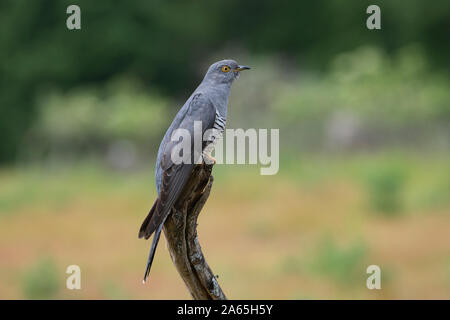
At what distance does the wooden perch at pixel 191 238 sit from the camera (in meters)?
2.80

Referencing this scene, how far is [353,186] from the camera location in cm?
830

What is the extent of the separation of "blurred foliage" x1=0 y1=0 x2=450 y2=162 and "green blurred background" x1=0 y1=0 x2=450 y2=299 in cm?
4

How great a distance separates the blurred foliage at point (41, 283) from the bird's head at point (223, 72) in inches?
106

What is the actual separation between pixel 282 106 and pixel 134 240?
662cm

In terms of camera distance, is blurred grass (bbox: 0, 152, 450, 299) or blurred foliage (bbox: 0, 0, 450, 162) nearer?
blurred grass (bbox: 0, 152, 450, 299)

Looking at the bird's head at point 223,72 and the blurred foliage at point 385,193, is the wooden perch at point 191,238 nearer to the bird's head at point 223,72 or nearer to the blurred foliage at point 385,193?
the bird's head at point 223,72

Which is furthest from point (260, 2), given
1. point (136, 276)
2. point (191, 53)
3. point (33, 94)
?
point (136, 276)

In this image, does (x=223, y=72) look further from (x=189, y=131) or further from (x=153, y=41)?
(x=153, y=41)

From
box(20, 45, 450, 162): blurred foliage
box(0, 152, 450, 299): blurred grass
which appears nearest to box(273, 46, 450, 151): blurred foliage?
box(20, 45, 450, 162): blurred foliage

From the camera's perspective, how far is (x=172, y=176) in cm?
285

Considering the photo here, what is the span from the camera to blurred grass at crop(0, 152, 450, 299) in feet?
17.4

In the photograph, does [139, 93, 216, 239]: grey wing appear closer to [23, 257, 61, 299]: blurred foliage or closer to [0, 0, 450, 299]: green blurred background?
[0, 0, 450, 299]: green blurred background

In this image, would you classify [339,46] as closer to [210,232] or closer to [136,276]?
[210,232]

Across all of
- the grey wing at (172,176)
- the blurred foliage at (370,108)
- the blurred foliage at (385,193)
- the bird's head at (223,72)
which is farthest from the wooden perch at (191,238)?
the blurred foliage at (370,108)
